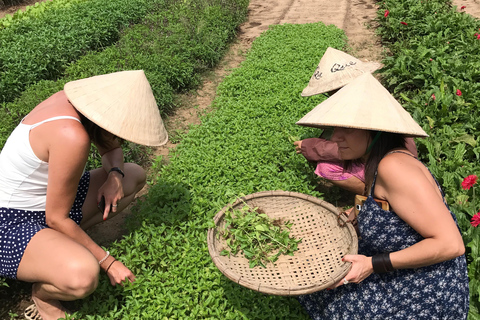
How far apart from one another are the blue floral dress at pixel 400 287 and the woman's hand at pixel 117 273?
154 cm

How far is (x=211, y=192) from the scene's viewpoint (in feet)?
13.0

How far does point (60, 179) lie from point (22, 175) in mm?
412

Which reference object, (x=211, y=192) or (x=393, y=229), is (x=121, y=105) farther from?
(x=393, y=229)

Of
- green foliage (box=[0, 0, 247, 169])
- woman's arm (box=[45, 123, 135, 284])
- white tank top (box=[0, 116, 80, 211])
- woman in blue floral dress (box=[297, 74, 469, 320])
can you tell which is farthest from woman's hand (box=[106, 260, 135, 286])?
green foliage (box=[0, 0, 247, 169])

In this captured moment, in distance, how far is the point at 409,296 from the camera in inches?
98.2

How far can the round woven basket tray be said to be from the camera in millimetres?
2482

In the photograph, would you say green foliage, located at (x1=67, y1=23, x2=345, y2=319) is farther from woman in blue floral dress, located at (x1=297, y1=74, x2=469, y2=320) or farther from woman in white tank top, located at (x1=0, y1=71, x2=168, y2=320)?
woman in blue floral dress, located at (x1=297, y1=74, x2=469, y2=320)

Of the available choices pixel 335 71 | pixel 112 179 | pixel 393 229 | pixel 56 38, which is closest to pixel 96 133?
pixel 112 179

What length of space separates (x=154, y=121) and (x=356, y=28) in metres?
7.23

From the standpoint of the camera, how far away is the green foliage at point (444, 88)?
378 centimetres

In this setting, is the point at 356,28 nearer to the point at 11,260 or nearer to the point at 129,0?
the point at 129,0

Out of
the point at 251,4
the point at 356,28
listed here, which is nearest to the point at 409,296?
the point at 356,28

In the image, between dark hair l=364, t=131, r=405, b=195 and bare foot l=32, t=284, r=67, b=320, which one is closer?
dark hair l=364, t=131, r=405, b=195

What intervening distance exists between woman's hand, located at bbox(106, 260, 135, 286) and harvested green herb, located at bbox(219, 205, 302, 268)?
→ 0.76 m
